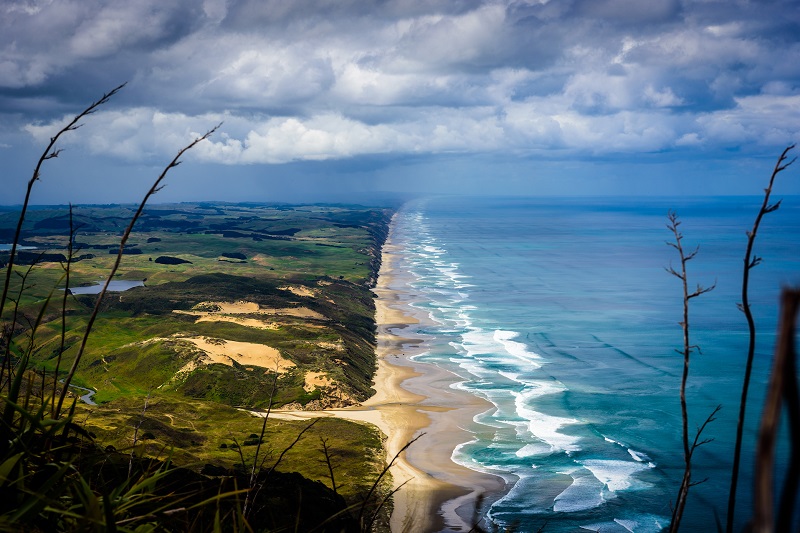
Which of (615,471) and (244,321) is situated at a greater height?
(244,321)

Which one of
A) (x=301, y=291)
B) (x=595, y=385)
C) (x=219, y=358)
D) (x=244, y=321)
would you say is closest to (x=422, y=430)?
(x=595, y=385)

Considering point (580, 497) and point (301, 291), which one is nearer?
point (580, 497)

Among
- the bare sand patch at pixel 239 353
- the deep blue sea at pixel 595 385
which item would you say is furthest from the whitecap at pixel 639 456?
the bare sand patch at pixel 239 353

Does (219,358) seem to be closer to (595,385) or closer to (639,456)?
(595,385)

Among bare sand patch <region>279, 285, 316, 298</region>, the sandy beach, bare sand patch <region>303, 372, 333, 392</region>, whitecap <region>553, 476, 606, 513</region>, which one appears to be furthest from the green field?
whitecap <region>553, 476, 606, 513</region>

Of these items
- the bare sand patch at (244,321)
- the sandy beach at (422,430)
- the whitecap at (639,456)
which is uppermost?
the bare sand patch at (244,321)

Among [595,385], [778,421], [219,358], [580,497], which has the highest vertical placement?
[778,421]

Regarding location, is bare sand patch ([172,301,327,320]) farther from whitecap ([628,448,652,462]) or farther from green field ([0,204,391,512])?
whitecap ([628,448,652,462])

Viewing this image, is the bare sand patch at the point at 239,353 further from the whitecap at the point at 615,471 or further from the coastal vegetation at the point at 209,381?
the whitecap at the point at 615,471

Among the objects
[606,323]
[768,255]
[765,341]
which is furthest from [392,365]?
[768,255]
